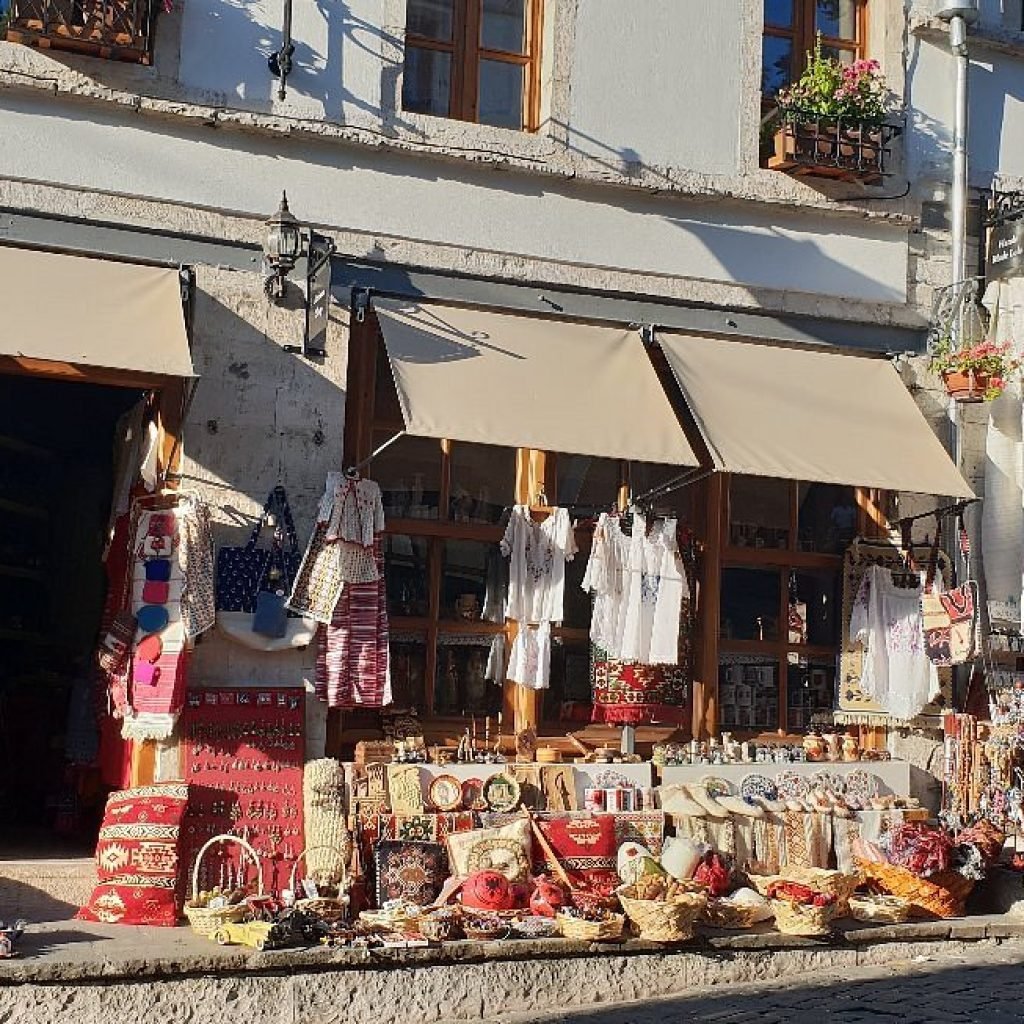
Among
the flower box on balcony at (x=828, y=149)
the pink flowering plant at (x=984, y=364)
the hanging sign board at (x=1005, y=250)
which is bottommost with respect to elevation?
the pink flowering plant at (x=984, y=364)

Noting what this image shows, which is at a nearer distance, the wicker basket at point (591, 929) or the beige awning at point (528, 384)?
the wicker basket at point (591, 929)

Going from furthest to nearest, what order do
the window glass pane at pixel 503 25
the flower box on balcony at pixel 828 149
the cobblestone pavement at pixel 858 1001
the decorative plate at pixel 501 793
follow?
the flower box on balcony at pixel 828 149, the window glass pane at pixel 503 25, the decorative plate at pixel 501 793, the cobblestone pavement at pixel 858 1001

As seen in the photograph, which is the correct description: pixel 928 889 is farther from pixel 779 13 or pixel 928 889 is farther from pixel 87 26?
pixel 87 26

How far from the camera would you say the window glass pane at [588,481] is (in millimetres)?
10141

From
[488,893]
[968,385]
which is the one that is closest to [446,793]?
[488,893]

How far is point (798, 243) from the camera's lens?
10609 millimetres

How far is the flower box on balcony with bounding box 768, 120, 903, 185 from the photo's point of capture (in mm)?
10469

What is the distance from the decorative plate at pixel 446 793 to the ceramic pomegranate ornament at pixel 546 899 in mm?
724

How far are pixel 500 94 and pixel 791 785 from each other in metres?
4.75

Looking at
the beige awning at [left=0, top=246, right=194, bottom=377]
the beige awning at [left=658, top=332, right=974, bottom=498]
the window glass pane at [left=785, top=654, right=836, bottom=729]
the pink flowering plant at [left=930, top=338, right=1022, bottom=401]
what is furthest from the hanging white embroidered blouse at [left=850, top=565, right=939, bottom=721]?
the beige awning at [left=0, top=246, right=194, bottom=377]

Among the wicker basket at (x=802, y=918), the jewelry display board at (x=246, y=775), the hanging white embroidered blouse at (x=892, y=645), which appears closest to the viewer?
the wicker basket at (x=802, y=918)

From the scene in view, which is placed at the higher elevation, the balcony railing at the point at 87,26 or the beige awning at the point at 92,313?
the balcony railing at the point at 87,26

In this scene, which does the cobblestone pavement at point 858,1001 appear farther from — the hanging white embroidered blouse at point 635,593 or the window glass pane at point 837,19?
the window glass pane at point 837,19

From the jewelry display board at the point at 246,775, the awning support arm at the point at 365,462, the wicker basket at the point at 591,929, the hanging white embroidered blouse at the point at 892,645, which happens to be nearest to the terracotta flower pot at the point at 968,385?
the hanging white embroidered blouse at the point at 892,645
